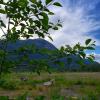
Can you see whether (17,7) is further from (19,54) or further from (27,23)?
(19,54)

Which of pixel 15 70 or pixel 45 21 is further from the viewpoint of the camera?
pixel 15 70

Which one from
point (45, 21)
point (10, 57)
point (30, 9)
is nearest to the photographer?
point (45, 21)

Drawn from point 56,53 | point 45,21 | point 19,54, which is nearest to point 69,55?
point 56,53

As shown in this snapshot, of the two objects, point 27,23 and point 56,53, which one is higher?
point 27,23

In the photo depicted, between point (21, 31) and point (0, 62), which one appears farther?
point (21, 31)

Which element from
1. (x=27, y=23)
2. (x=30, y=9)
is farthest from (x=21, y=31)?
(x=30, y=9)

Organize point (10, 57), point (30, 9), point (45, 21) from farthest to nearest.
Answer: point (10, 57) → point (30, 9) → point (45, 21)

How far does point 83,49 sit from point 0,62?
1.04m

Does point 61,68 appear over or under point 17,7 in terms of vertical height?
under

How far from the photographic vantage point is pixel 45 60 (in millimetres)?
4965

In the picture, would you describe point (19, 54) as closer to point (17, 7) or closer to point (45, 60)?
point (45, 60)

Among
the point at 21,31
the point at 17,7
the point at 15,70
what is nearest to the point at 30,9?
the point at 17,7

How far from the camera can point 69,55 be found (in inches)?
200

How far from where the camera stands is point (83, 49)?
5.03 meters
